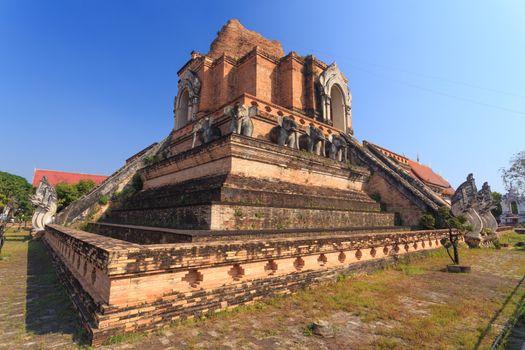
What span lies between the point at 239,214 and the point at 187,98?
1521 centimetres

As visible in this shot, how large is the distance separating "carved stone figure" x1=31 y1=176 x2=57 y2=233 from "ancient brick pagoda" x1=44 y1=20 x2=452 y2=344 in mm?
3499

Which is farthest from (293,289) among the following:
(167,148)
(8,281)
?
(167,148)

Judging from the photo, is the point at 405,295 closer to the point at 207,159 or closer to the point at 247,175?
the point at 247,175

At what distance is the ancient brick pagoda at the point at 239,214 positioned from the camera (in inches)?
139

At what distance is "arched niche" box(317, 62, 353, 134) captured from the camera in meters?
17.2

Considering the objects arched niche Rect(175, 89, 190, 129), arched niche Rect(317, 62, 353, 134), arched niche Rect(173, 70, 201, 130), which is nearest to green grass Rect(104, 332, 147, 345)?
arched niche Rect(173, 70, 201, 130)

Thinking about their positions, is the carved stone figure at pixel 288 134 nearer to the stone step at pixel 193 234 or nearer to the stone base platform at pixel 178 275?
the stone step at pixel 193 234

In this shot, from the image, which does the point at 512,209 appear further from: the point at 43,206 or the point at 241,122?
the point at 43,206

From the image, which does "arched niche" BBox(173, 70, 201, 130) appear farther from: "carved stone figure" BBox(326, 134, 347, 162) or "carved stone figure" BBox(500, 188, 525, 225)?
"carved stone figure" BBox(500, 188, 525, 225)

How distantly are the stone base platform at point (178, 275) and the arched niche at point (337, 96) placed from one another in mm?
13036

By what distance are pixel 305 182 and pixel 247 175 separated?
105 inches

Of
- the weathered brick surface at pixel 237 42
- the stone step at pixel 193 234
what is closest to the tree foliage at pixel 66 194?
the weathered brick surface at pixel 237 42

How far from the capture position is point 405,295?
512 centimetres

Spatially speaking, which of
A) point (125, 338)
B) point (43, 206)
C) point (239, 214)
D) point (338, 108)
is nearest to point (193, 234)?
point (239, 214)
